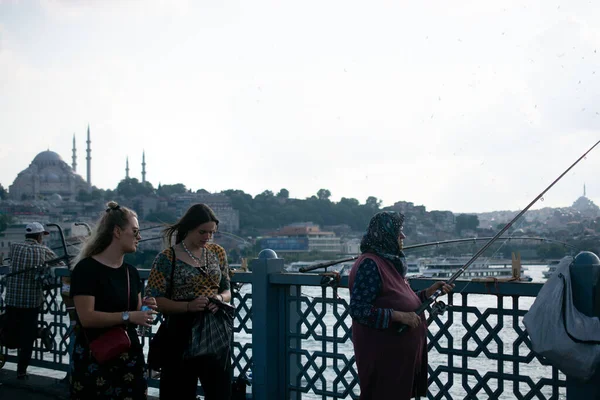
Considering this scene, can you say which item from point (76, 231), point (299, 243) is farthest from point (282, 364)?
point (299, 243)

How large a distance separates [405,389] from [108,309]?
46.8 inches

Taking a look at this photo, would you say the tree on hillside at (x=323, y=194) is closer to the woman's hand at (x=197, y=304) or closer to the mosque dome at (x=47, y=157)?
the mosque dome at (x=47, y=157)

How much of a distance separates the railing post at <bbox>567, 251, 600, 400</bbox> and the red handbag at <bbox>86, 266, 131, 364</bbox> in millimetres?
1729

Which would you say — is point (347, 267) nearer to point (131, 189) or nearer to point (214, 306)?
point (214, 306)

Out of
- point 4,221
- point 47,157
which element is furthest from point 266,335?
point 47,157

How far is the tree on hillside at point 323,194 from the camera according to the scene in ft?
359

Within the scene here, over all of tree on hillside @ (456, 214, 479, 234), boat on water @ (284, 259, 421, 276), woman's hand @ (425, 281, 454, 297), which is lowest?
boat on water @ (284, 259, 421, 276)

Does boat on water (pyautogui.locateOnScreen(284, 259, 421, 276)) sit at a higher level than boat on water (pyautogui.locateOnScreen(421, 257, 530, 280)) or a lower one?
lower

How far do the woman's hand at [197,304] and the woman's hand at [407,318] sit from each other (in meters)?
0.82

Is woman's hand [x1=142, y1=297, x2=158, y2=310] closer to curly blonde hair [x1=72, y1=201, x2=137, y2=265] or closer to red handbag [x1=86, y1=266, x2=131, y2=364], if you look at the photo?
red handbag [x1=86, y1=266, x2=131, y2=364]

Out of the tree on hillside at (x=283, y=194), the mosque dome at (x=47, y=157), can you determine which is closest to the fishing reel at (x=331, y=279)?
the tree on hillside at (x=283, y=194)

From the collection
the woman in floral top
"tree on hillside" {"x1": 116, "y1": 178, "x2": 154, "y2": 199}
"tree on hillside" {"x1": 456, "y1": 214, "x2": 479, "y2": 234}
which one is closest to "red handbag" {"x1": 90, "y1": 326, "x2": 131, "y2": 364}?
the woman in floral top

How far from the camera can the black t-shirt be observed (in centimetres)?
294

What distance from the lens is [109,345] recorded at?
2.94 metres
